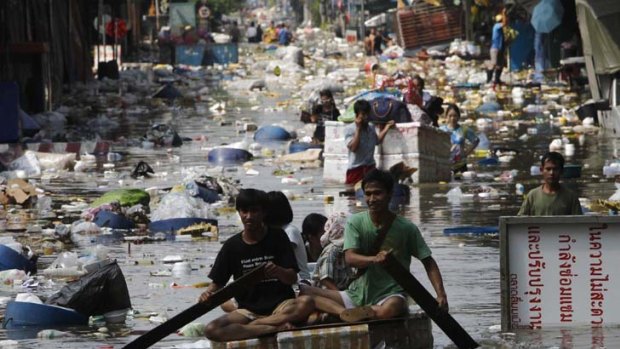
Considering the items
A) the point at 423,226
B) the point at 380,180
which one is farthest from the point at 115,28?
the point at 380,180

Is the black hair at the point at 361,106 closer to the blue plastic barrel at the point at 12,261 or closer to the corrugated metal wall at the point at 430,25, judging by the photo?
the blue plastic barrel at the point at 12,261

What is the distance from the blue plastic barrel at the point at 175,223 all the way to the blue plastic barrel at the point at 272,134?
10297 millimetres

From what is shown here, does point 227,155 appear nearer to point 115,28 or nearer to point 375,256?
point 375,256

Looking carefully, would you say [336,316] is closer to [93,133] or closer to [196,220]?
[196,220]

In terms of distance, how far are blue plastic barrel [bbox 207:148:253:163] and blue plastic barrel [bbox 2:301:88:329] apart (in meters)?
12.1

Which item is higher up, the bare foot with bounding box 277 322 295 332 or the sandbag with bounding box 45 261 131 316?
the bare foot with bounding box 277 322 295 332

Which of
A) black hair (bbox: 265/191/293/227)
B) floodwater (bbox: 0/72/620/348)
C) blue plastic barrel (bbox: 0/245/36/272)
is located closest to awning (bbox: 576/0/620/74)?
floodwater (bbox: 0/72/620/348)

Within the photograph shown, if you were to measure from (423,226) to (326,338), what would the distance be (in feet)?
22.0

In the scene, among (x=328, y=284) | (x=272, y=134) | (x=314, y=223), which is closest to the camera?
(x=328, y=284)

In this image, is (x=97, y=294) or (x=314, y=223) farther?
(x=97, y=294)

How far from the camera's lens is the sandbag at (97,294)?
10234 mm

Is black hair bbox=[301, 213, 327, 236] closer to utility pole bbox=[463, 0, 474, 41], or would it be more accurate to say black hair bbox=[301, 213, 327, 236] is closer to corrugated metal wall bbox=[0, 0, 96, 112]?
corrugated metal wall bbox=[0, 0, 96, 112]

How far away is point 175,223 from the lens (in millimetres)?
14953

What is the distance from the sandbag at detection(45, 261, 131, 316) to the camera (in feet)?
33.6
